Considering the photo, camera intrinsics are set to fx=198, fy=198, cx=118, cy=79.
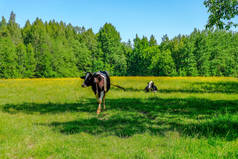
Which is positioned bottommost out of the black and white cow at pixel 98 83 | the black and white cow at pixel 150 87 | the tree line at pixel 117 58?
the black and white cow at pixel 150 87

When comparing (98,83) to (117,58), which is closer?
(98,83)

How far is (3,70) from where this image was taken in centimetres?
7150

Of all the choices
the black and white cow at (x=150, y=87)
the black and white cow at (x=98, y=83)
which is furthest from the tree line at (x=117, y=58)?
the black and white cow at (x=98, y=83)

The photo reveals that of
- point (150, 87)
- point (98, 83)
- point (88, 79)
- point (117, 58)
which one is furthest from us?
point (117, 58)

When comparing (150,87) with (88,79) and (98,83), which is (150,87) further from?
(88,79)

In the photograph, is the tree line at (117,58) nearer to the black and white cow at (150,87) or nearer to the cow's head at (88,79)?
the black and white cow at (150,87)

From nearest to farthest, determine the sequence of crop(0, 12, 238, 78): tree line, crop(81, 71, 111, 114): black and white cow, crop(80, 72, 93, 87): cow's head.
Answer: crop(80, 72, 93, 87): cow's head → crop(81, 71, 111, 114): black and white cow → crop(0, 12, 238, 78): tree line

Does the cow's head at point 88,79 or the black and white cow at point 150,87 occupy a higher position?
the cow's head at point 88,79

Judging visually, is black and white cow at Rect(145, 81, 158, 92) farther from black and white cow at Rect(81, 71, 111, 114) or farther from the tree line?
the tree line

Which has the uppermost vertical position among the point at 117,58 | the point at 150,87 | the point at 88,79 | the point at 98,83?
the point at 117,58

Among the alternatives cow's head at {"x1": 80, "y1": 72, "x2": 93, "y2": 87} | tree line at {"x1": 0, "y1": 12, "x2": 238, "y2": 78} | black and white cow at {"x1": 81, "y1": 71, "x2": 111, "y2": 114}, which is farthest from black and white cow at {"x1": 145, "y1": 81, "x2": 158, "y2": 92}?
tree line at {"x1": 0, "y1": 12, "x2": 238, "y2": 78}

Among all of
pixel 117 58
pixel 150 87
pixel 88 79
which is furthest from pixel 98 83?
pixel 117 58

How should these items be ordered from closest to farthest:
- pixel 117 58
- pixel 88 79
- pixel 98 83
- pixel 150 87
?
pixel 88 79 → pixel 98 83 → pixel 150 87 → pixel 117 58

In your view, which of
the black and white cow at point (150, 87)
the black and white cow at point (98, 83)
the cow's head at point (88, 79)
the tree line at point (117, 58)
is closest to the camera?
the cow's head at point (88, 79)
